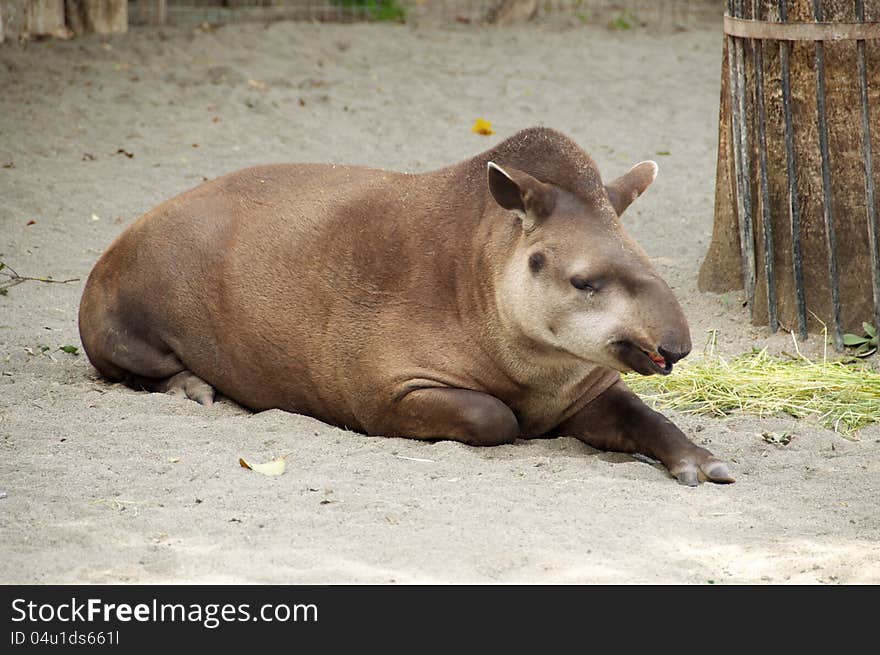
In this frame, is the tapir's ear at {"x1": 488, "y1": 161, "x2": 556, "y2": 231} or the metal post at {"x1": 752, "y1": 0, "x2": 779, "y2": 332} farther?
the metal post at {"x1": 752, "y1": 0, "x2": 779, "y2": 332}

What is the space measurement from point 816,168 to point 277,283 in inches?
100

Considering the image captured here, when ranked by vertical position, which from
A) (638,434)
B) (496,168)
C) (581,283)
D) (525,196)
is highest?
(496,168)

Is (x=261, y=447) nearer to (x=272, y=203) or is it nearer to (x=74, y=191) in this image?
(x=272, y=203)

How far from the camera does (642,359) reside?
443 cm

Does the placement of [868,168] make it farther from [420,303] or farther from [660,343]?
[420,303]

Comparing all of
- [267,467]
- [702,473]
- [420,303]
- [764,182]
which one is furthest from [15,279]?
[702,473]

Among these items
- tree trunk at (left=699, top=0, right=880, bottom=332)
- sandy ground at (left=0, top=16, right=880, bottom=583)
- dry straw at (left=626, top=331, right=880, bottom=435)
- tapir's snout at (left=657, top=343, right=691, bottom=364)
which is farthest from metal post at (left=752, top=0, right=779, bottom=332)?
tapir's snout at (left=657, top=343, right=691, bottom=364)

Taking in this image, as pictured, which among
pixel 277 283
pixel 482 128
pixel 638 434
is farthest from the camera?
pixel 482 128

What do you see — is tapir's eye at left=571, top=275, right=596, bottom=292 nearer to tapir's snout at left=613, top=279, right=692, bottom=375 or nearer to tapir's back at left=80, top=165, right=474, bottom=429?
tapir's snout at left=613, top=279, right=692, bottom=375

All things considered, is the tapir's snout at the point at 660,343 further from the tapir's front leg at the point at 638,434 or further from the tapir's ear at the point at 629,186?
the tapir's ear at the point at 629,186

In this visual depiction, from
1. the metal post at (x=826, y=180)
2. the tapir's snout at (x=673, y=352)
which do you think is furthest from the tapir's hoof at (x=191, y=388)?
the metal post at (x=826, y=180)

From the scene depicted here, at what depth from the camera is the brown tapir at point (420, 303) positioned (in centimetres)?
464

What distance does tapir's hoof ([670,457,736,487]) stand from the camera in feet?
15.2
